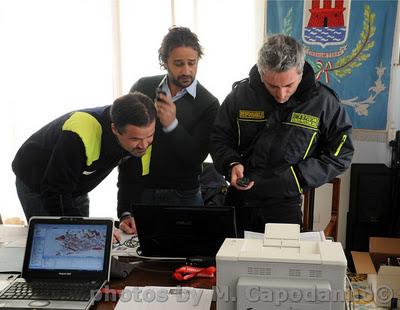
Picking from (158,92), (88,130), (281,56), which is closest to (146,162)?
(158,92)

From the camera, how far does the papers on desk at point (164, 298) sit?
52.8 inches

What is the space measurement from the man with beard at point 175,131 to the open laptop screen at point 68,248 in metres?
0.60

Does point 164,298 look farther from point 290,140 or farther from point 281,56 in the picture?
point 281,56

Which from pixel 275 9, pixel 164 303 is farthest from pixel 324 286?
pixel 275 9

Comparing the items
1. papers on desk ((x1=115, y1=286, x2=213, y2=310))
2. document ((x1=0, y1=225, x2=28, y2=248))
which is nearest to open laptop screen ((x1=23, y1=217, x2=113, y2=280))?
papers on desk ((x1=115, y1=286, x2=213, y2=310))

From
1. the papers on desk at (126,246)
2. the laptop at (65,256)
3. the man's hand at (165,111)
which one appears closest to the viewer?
the laptop at (65,256)

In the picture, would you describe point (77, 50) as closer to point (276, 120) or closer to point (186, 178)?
point (186, 178)

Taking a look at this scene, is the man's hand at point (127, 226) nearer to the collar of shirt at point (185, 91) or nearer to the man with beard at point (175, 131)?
the man with beard at point (175, 131)

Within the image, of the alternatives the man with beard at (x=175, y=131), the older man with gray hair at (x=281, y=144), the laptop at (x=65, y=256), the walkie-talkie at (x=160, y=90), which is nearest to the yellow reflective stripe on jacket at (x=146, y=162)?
the man with beard at (x=175, y=131)

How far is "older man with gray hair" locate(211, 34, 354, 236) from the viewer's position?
188cm

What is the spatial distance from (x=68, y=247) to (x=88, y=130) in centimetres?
49

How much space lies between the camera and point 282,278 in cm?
109

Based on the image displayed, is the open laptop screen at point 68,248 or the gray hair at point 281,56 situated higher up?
the gray hair at point 281,56

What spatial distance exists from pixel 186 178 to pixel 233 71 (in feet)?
4.44
